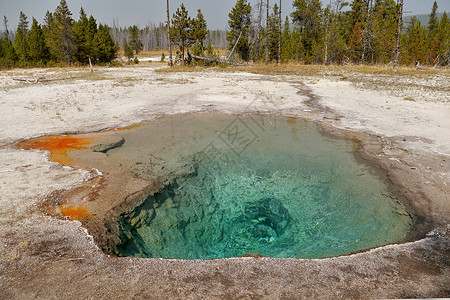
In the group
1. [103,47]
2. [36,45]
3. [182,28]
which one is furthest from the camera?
[103,47]

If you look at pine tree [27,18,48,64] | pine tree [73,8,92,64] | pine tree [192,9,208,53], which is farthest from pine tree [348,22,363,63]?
pine tree [27,18,48,64]

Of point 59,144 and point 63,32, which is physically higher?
point 63,32

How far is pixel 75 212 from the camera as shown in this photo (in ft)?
14.3

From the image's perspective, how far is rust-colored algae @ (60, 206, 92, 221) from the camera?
4.27 m

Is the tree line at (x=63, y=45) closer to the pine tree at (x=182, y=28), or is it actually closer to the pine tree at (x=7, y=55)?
the pine tree at (x=7, y=55)

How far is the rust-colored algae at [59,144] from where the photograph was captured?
21.3 ft

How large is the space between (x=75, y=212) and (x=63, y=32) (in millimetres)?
34733

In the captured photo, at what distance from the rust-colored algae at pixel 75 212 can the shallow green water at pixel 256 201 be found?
0.55 meters

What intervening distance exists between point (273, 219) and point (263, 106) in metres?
7.07

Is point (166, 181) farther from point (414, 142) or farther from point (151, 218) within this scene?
point (414, 142)

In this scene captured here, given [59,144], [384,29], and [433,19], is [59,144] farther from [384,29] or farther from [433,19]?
[433,19]

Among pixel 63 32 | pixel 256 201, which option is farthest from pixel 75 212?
pixel 63 32

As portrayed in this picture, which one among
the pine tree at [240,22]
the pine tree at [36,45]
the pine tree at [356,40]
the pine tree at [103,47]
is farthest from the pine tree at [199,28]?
the pine tree at [36,45]

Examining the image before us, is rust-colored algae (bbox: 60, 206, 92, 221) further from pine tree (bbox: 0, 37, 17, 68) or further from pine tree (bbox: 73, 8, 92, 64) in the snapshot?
pine tree (bbox: 0, 37, 17, 68)
